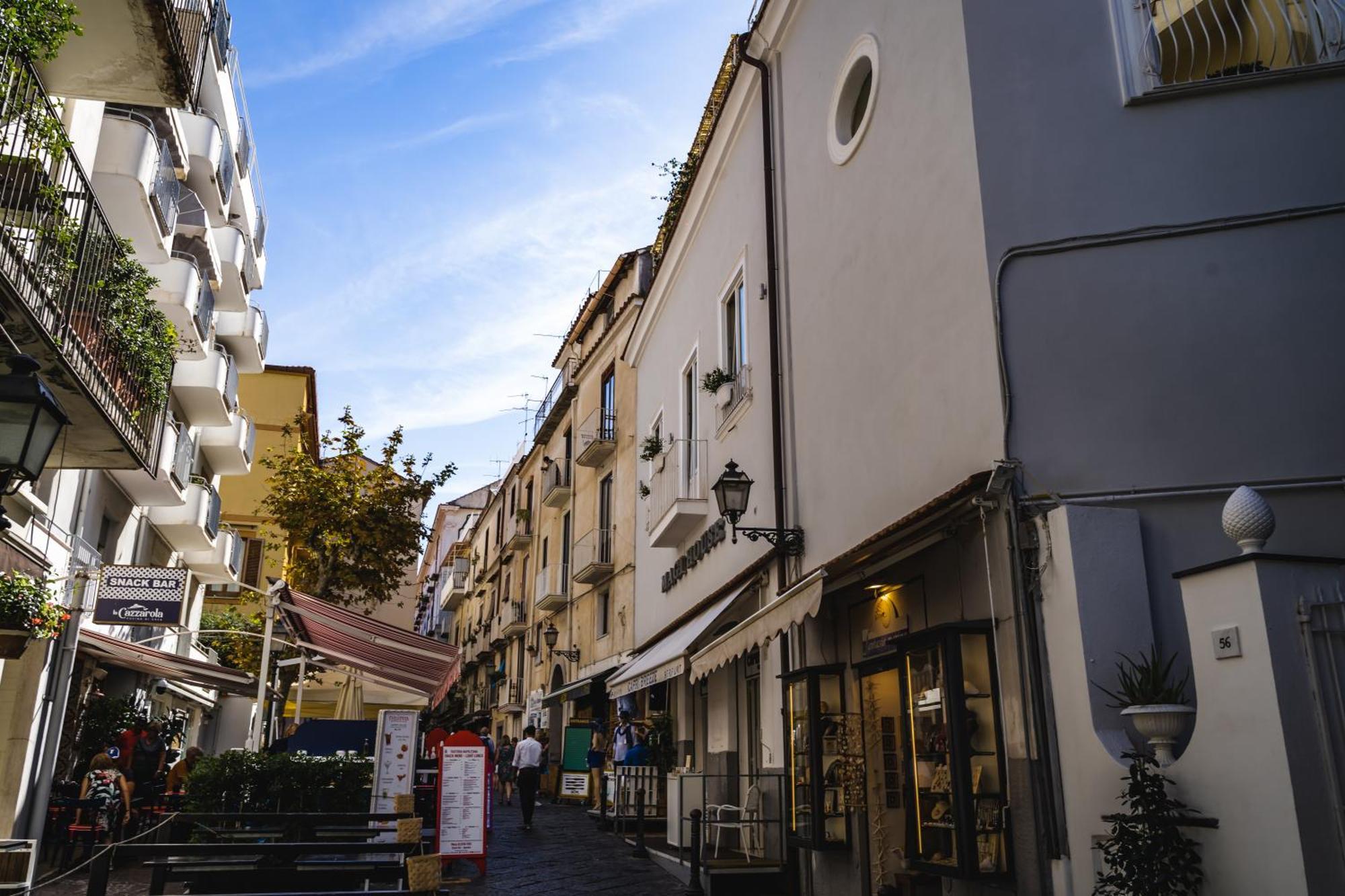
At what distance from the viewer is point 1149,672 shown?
593cm

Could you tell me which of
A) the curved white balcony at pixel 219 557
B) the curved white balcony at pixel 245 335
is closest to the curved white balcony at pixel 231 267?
the curved white balcony at pixel 245 335

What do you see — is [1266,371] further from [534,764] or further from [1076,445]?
[534,764]

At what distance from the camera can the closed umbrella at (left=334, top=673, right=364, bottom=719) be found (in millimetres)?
21125

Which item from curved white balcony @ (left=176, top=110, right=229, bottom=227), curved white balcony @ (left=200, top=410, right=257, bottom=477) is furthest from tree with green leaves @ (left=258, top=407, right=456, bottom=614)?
curved white balcony @ (left=176, top=110, right=229, bottom=227)

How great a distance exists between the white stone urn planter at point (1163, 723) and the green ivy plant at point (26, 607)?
30.7 feet

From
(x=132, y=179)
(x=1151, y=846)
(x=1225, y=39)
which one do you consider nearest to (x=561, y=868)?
(x=1151, y=846)

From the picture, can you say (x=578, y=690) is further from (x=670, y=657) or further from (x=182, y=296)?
(x=182, y=296)

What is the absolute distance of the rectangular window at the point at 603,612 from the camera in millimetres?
24422

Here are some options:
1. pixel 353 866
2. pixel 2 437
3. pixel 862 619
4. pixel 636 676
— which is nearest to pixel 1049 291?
pixel 862 619

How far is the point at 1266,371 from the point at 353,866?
21.4 feet

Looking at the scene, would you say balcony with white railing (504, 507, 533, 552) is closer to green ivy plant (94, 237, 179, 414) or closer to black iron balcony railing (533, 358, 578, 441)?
black iron balcony railing (533, 358, 578, 441)

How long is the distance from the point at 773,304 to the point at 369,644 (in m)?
8.09

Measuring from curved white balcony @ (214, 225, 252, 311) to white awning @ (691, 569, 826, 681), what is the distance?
50.6 ft

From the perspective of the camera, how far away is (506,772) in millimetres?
24344
